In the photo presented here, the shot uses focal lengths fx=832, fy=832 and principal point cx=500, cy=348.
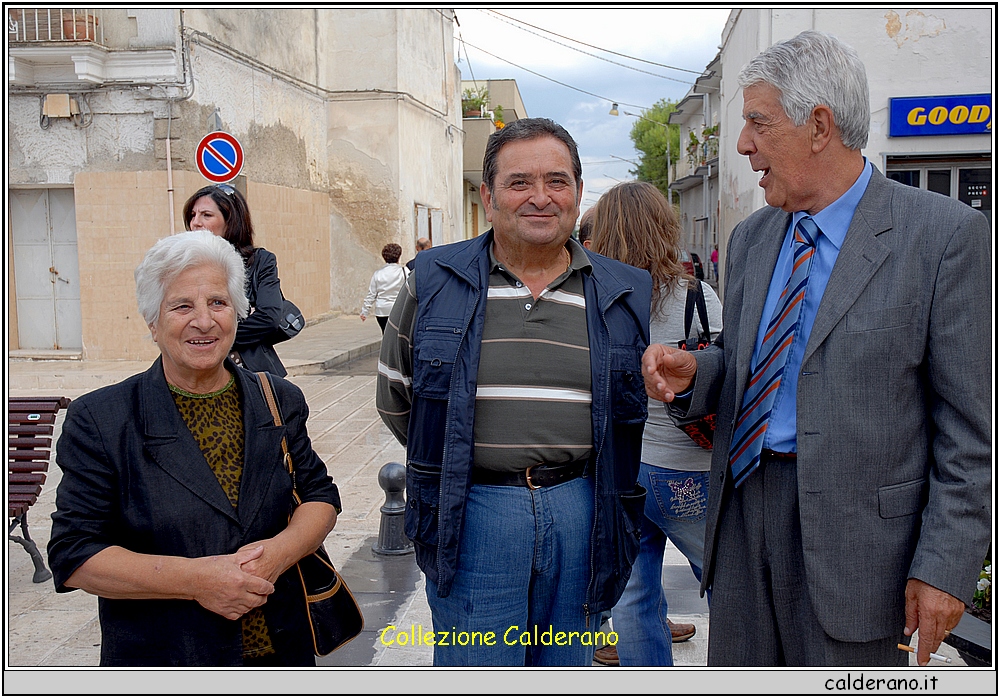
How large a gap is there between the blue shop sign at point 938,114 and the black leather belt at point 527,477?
35.4 feet

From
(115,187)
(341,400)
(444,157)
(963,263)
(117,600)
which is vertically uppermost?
(444,157)

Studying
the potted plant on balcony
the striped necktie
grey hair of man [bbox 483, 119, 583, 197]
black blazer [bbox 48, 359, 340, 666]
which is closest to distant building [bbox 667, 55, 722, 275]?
the potted plant on balcony

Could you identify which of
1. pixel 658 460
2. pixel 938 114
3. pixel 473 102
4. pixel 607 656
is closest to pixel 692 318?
pixel 658 460

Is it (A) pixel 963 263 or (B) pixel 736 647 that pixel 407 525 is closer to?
(B) pixel 736 647

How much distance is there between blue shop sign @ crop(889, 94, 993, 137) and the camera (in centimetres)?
1111

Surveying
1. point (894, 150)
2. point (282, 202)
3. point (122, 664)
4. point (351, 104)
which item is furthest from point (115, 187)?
point (122, 664)

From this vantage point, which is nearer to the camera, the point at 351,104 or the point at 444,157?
the point at 351,104

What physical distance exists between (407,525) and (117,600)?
0.80 metres

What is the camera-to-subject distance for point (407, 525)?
8.16ft

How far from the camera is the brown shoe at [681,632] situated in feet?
12.8

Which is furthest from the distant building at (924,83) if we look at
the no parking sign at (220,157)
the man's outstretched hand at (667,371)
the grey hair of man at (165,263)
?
the grey hair of man at (165,263)

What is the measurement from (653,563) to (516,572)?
3.46ft

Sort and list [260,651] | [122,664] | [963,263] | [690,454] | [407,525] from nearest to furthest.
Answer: [963,263] → [122,664] → [260,651] → [407,525] → [690,454]

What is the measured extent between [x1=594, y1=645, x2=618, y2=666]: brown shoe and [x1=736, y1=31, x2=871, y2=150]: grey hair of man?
2.45 m
